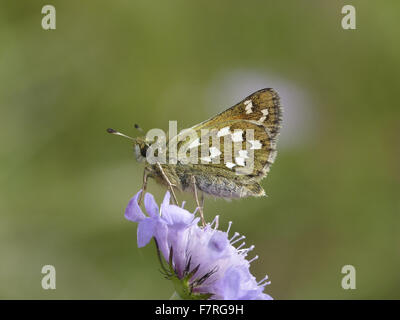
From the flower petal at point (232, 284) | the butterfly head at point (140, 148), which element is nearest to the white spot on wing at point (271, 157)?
the butterfly head at point (140, 148)

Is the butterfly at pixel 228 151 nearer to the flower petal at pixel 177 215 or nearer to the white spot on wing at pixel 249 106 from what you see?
the white spot on wing at pixel 249 106

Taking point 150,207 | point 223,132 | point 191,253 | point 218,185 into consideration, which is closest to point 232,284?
point 191,253

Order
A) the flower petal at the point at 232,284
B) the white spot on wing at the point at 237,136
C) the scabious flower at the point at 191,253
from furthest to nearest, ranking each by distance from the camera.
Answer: the white spot on wing at the point at 237,136
the scabious flower at the point at 191,253
the flower petal at the point at 232,284

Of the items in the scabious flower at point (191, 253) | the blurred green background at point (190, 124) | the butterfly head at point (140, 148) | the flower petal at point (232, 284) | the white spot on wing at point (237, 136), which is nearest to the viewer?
the flower petal at point (232, 284)

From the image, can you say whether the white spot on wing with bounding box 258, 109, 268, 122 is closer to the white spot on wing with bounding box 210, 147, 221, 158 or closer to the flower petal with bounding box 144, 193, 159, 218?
the white spot on wing with bounding box 210, 147, 221, 158

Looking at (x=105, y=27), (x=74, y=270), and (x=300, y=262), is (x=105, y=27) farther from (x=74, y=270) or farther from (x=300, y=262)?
(x=300, y=262)

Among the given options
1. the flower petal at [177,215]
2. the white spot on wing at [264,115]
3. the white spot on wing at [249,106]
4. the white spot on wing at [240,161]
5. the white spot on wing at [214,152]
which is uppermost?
the white spot on wing at [249,106]
